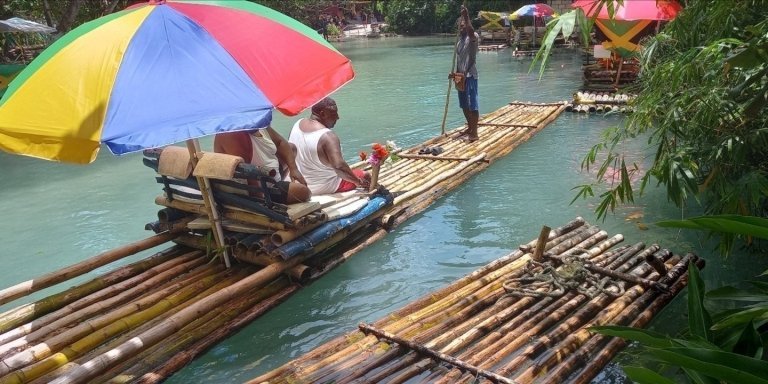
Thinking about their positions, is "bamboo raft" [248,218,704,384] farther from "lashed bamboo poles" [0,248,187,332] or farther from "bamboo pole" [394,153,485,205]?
"lashed bamboo poles" [0,248,187,332]

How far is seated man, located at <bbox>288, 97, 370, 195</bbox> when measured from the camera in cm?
476

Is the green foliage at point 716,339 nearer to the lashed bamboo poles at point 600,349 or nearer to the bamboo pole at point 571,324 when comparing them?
the lashed bamboo poles at point 600,349

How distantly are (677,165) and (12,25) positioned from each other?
610 inches

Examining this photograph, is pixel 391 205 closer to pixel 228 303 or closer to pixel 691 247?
pixel 228 303

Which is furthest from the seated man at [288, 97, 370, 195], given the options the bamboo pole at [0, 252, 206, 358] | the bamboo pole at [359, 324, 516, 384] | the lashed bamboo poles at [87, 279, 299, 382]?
the bamboo pole at [359, 324, 516, 384]

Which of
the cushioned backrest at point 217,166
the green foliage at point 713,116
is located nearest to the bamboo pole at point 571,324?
the green foliage at point 713,116

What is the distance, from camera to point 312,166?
4.87m

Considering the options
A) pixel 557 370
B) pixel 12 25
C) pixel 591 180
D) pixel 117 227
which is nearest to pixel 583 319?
pixel 557 370

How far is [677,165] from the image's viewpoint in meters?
3.22

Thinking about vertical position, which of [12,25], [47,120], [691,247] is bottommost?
[691,247]

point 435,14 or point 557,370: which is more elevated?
point 435,14

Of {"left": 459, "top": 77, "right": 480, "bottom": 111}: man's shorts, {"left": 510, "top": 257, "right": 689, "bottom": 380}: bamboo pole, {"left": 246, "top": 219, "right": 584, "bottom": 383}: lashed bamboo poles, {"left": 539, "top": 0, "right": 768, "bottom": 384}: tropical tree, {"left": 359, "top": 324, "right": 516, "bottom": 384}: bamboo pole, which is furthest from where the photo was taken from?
{"left": 459, "top": 77, "right": 480, "bottom": 111}: man's shorts

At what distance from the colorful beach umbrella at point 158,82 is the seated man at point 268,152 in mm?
899

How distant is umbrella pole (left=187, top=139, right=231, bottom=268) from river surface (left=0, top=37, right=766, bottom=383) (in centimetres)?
60
